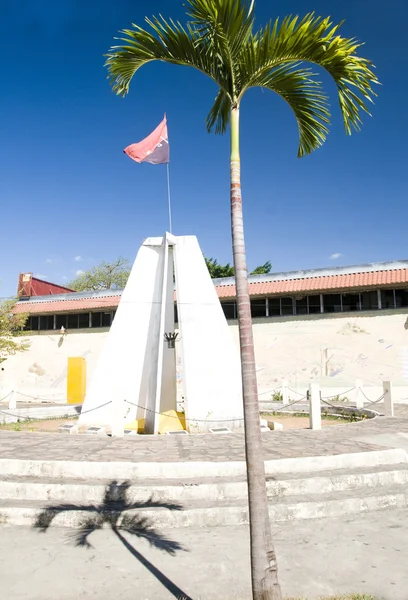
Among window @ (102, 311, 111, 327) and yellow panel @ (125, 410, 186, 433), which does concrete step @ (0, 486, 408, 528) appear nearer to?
yellow panel @ (125, 410, 186, 433)

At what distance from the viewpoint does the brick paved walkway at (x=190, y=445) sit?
25.8 ft

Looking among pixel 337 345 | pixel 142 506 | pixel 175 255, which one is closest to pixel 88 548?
pixel 142 506

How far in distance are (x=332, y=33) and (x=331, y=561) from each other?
505 centimetres

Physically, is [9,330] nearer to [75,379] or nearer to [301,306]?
[75,379]

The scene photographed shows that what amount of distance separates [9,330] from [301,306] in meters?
15.2

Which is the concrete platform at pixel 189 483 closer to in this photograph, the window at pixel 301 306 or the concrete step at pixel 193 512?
Answer: the concrete step at pixel 193 512

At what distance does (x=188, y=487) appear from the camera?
6.05 meters

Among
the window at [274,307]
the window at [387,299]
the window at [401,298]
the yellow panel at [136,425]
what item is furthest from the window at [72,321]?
the window at [401,298]

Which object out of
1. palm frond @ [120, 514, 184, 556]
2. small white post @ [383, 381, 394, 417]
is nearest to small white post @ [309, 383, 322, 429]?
small white post @ [383, 381, 394, 417]

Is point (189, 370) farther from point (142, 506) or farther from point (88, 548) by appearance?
point (88, 548)

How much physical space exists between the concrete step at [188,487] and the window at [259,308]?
14.2 metres

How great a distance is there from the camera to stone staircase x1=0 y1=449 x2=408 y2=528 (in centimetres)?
555

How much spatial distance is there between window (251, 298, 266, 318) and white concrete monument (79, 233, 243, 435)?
8.70 meters

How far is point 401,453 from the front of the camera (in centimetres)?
749
